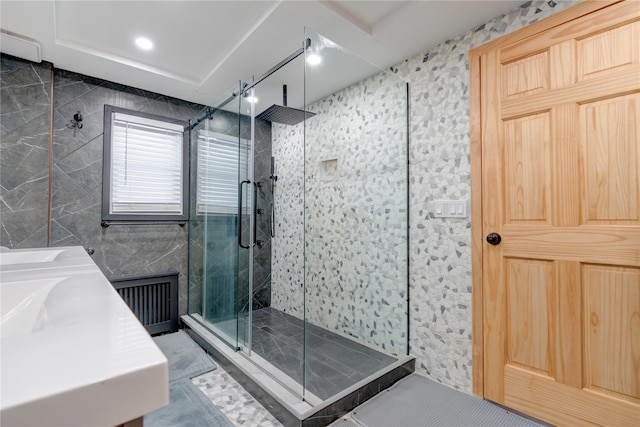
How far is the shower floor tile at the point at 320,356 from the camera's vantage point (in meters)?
1.90

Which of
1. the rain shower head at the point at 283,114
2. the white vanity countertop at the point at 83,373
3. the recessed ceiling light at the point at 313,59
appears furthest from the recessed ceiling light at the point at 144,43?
the white vanity countertop at the point at 83,373

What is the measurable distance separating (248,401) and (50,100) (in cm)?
280

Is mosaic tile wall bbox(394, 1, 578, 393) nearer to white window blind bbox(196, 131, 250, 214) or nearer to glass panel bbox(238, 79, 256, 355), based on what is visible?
glass panel bbox(238, 79, 256, 355)

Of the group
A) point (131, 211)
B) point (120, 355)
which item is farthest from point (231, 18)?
point (120, 355)

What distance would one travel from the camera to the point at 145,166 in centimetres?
288

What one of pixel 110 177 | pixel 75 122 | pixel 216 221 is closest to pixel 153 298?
pixel 216 221

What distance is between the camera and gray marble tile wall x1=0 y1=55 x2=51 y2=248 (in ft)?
7.27

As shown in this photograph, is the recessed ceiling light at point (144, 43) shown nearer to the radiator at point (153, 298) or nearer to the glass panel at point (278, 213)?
the glass panel at point (278, 213)

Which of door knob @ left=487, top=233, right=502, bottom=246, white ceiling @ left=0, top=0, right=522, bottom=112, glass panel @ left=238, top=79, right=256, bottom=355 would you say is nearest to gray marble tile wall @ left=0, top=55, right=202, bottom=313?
white ceiling @ left=0, top=0, right=522, bottom=112

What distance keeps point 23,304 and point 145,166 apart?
2326 mm

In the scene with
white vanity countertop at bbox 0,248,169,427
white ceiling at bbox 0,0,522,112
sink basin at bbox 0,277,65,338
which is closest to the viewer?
white vanity countertop at bbox 0,248,169,427

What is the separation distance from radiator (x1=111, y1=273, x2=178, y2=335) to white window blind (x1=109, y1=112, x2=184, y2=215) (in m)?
0.65

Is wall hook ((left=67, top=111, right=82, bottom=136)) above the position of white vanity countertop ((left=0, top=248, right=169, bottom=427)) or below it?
above

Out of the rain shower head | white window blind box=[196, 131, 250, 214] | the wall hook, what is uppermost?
the rain shower head
